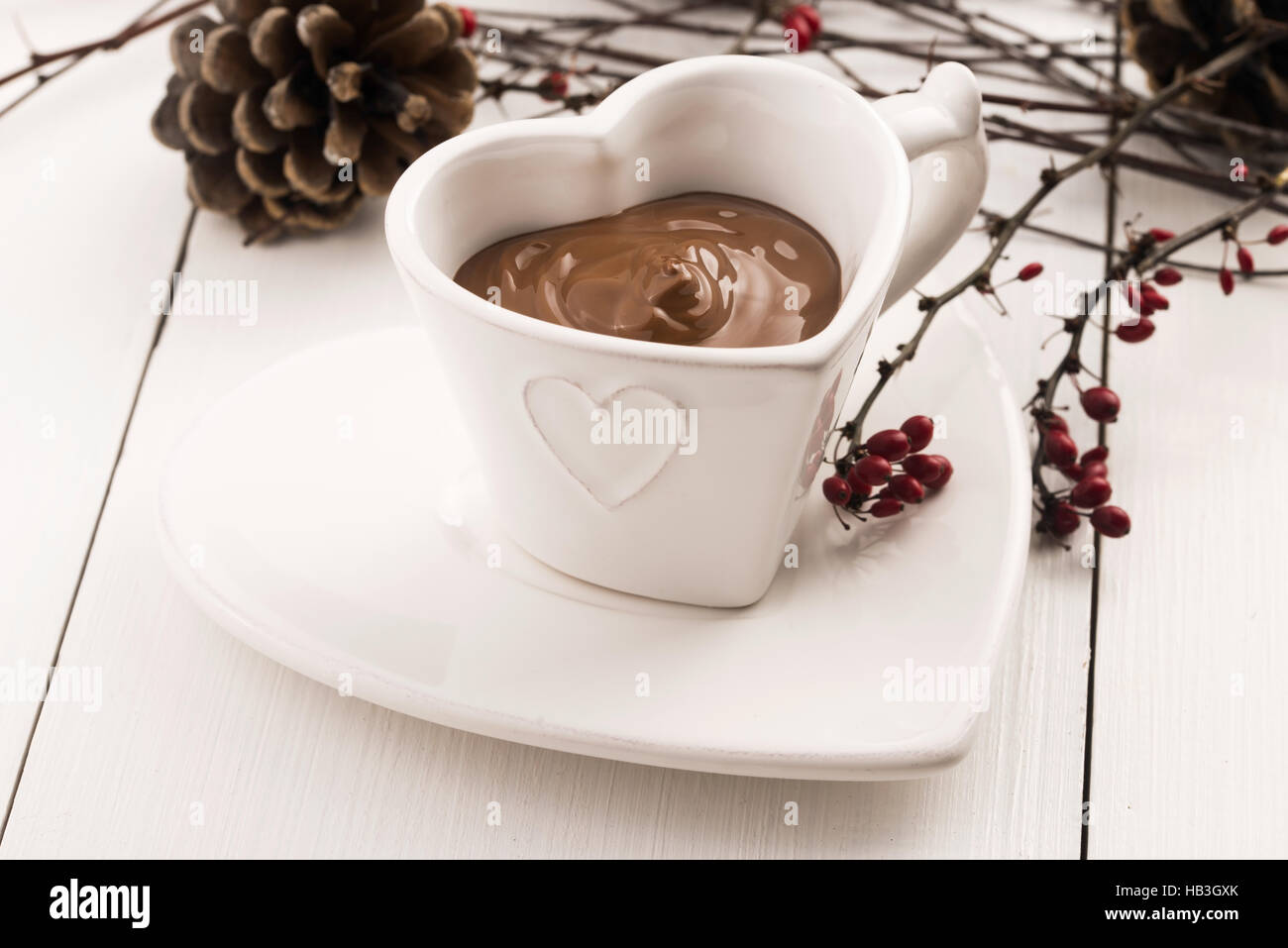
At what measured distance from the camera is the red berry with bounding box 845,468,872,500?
2.18 feet

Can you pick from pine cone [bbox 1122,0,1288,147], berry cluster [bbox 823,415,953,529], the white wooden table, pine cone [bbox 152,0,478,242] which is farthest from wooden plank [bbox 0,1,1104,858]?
pine cone [bbox 1122,0,1288,147]

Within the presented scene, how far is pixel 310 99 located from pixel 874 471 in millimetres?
479

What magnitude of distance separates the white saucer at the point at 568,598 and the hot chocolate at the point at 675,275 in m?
0.10

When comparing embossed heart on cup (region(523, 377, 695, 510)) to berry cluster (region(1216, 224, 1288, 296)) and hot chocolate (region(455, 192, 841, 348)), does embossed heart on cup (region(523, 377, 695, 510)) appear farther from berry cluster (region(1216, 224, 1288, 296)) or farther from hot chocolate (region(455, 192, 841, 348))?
berry cluster (region(1216, 224, 1288, 296))

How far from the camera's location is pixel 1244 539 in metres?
0.75

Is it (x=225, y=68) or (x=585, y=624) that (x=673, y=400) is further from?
(x=225, y=68)

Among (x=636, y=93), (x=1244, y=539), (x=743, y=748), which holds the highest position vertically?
(x=636, y=93)

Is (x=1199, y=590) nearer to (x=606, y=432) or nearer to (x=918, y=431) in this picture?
(x=918, y=431)

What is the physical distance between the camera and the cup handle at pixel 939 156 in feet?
2.01

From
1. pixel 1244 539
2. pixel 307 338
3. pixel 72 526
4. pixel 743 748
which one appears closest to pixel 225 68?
pixel 307 338

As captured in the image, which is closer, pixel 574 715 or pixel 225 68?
pixel 574 715

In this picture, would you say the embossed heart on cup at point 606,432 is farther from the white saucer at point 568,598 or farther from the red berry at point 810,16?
the red berry at point 810,16

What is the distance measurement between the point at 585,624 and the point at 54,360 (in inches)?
18.4

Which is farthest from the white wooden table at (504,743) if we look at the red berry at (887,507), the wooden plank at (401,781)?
the red berry at (887,507)
